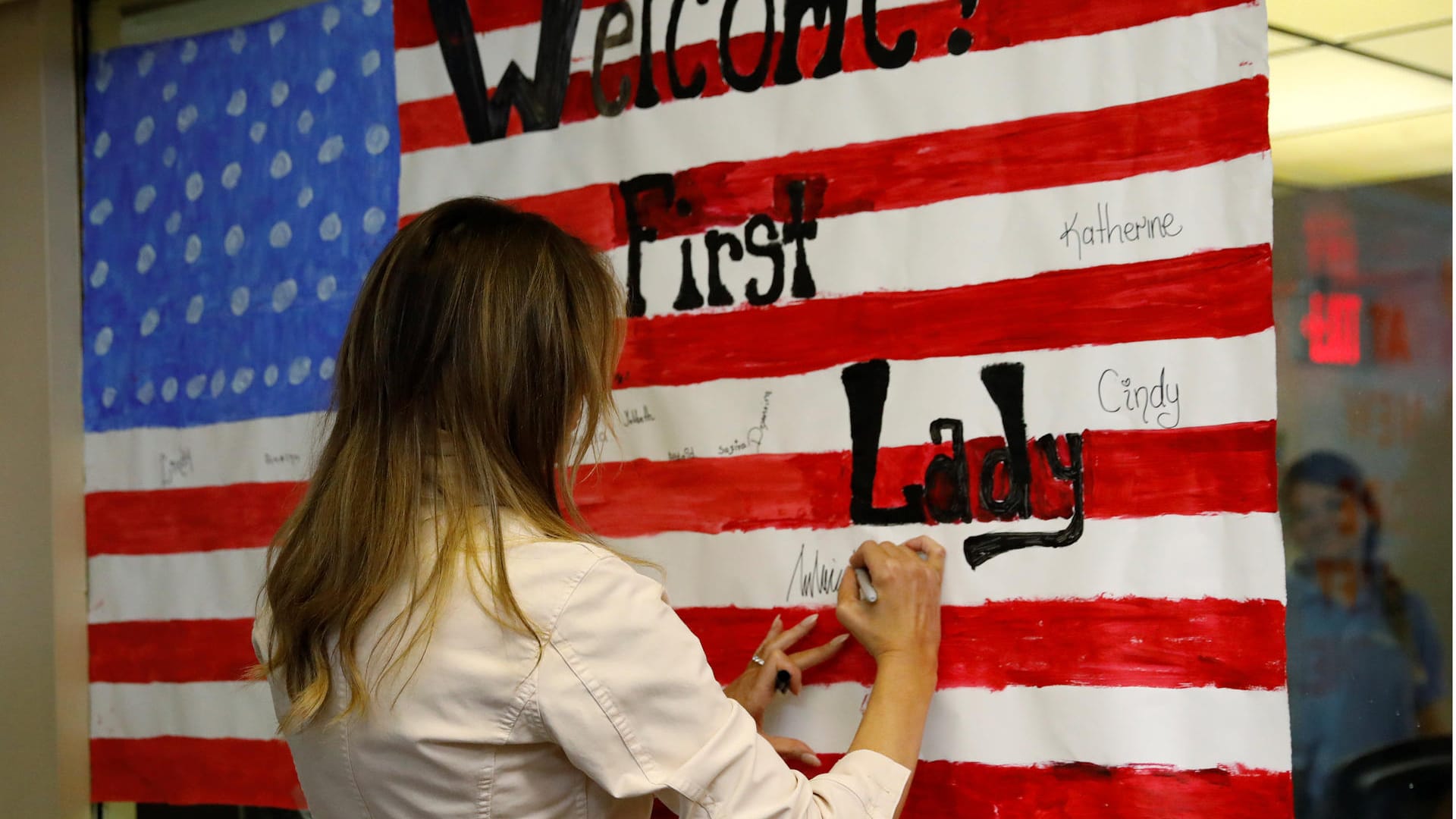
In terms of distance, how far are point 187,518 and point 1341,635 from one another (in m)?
1.61

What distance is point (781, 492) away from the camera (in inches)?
60.4

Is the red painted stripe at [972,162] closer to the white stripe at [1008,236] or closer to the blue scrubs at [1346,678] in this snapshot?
the white stripe at [1008,236]

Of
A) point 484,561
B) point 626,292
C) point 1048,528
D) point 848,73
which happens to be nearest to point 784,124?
point 848,73

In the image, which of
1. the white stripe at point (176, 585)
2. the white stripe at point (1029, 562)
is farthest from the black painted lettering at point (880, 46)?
the white stripe at point (176, 585)

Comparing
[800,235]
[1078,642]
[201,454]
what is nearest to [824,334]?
[800,235]

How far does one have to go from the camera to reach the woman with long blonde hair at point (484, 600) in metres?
1.03

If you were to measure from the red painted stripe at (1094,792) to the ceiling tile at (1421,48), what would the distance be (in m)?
0.72

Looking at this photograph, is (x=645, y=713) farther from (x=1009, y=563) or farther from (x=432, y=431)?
(x=1009, y=563)

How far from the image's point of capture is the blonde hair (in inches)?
42.4

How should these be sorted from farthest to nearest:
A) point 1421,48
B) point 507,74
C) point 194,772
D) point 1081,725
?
point 194,772
point 507,74
point 1081,725
point 1421,48

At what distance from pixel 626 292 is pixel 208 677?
91 centimetres

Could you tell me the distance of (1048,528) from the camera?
138 centimetres
